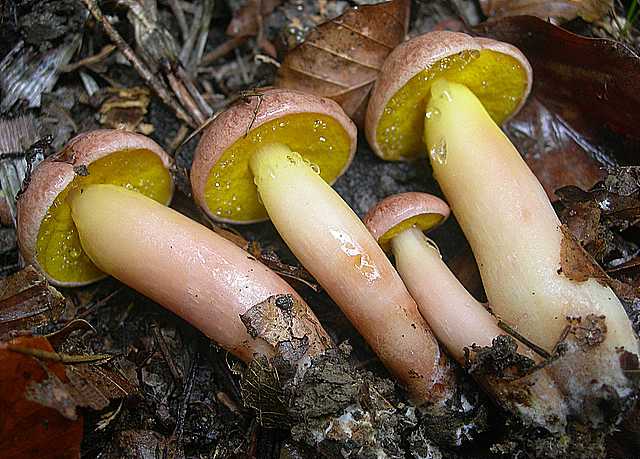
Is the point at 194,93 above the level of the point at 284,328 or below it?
above

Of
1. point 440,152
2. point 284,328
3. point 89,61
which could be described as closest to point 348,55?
point 440,152

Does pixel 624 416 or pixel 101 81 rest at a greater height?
pixel 101 81

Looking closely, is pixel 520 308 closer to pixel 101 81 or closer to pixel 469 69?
pixel 469 69

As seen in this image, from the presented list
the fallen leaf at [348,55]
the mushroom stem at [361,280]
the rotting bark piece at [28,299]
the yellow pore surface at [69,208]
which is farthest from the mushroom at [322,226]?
the rotting bark piece at [28,299]

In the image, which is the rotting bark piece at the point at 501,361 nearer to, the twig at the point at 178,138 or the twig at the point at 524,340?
the twig at the point at 524,340

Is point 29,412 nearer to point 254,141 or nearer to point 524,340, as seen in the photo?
point 254,141

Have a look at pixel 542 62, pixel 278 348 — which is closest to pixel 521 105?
pixel 542 62
